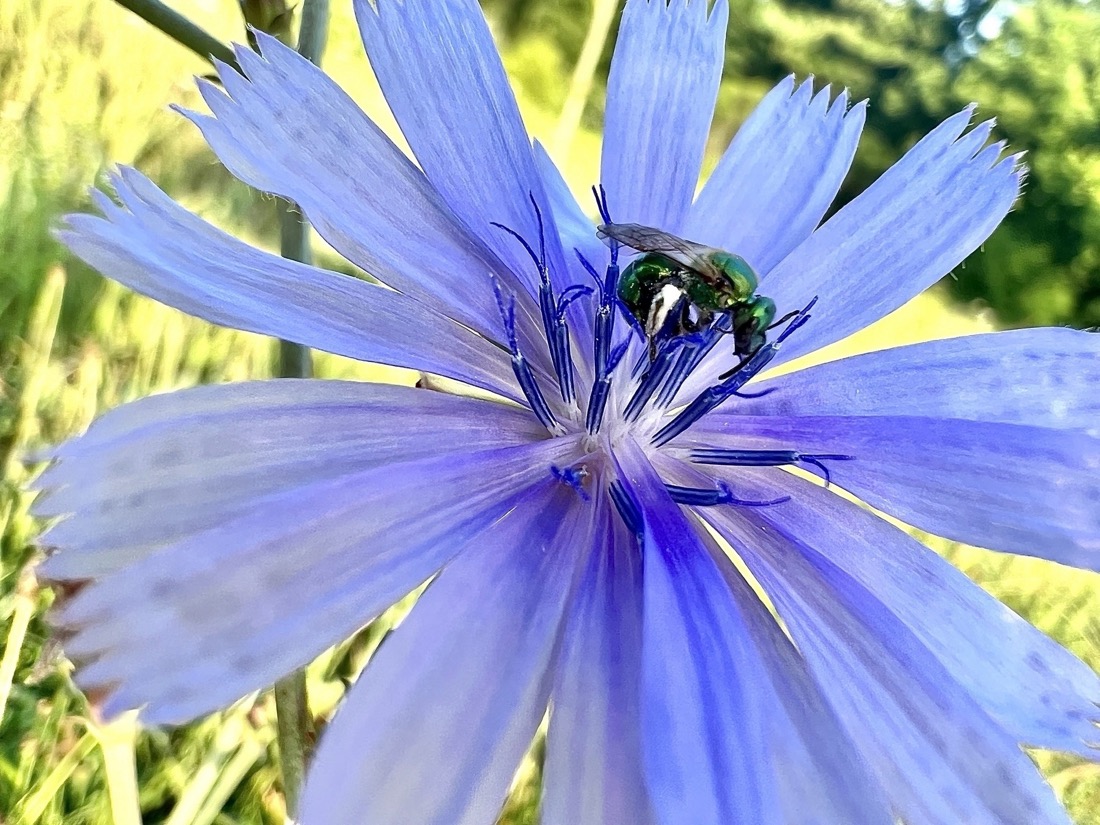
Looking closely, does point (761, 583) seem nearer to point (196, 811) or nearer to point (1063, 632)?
point (196, 811)

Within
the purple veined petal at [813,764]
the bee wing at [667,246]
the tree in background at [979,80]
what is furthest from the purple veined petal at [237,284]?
the tree in background at [979,80]

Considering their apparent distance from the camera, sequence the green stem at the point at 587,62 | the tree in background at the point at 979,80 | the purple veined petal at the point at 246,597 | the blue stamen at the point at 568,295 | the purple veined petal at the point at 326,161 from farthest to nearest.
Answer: the tree in background at the point at 979,80 → the green stem at the point at 587,62 → the blue stamen at the point at 568,295 → the purple veined petal at the point at 326,161 → the purple veined petal at the point at 246,597

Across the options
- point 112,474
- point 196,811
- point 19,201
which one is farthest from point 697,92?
point 19,201

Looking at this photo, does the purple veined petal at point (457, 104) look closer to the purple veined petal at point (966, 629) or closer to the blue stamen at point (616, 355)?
the blue stamen at point (616, 355)

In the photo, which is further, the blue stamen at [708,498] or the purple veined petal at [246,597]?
the blue stamen at [708,498]

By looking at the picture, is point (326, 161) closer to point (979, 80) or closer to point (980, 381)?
point (980, 381)

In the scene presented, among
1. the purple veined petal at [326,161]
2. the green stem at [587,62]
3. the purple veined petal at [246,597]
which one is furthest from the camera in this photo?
the green stem at [587,62]

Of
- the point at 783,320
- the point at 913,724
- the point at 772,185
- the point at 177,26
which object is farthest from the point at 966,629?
the point at 177,26
